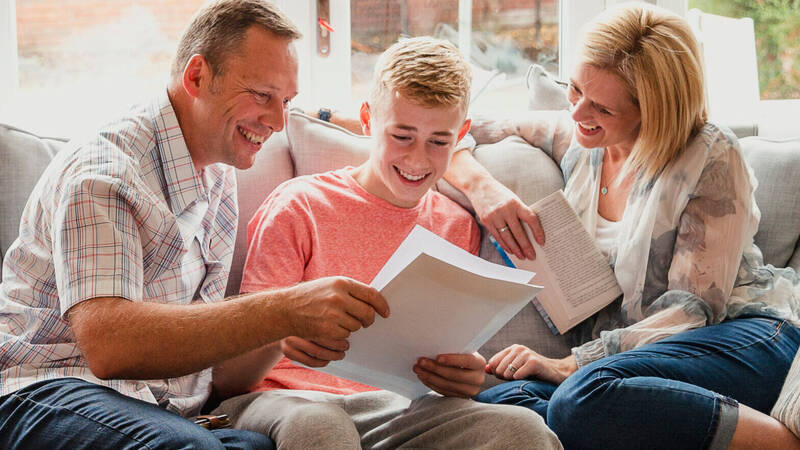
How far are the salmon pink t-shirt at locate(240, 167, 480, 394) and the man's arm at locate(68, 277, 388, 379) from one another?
366mm

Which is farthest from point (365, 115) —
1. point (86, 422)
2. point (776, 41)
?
point (776, 41)

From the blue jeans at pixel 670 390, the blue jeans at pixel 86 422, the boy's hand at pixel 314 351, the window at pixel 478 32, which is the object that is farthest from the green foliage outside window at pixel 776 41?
the blue jeans at pixel 86 422

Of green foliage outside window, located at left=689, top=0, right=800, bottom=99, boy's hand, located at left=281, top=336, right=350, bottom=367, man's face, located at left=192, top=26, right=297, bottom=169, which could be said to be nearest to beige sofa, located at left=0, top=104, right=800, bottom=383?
man's face, located at left=192, top=26, right=297, bottom=169

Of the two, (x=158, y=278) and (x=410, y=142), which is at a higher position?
(x=410, y=142)

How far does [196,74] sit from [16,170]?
58 cm

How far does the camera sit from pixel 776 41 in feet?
9.36

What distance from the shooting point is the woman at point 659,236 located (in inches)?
60.7

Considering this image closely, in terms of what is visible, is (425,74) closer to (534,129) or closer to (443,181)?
(443,181)

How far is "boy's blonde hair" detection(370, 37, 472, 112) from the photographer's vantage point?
63.4 inches

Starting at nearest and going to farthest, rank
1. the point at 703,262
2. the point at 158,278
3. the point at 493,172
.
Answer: the point at 158,278 → the point at 703,262 → the point at 493,172

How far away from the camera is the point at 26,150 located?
1.77 metres

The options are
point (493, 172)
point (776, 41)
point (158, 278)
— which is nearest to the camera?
point (158, 278)

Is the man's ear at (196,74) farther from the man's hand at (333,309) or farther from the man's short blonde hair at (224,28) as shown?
the man's hand at (333,309)

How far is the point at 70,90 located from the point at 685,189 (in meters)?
1.98
